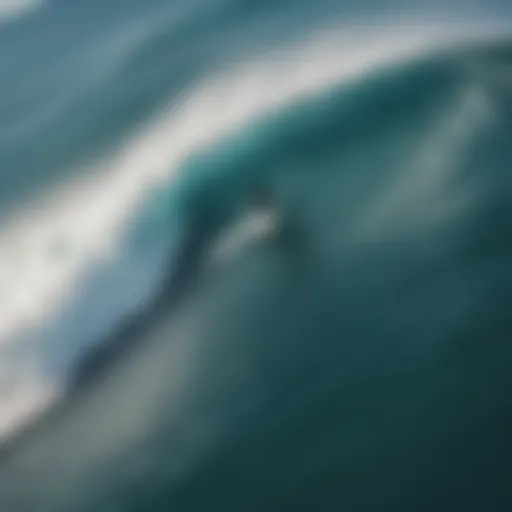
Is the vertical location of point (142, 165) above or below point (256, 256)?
above

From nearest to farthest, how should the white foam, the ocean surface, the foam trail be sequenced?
1. the ocean surface
2. the foam trail
3. the white foam

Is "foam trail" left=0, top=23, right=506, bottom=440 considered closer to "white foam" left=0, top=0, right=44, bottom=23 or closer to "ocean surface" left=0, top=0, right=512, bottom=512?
"ocean surface" left=0, top=0, right=512, bottom=512

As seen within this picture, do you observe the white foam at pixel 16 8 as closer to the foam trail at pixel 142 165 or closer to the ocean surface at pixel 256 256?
the ocean surface at pixel 256 256

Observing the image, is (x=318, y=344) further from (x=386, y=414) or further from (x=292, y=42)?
(x=292, y=42)

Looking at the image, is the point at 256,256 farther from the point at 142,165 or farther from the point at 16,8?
the point at 16,8

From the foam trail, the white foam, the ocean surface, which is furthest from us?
the white foam

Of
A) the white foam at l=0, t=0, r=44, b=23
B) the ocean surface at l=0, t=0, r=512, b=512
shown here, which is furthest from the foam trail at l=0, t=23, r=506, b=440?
the white foam at l=0, t=0, r=44, b=23

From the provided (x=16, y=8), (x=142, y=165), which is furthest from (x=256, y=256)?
(x=16, y=8)
